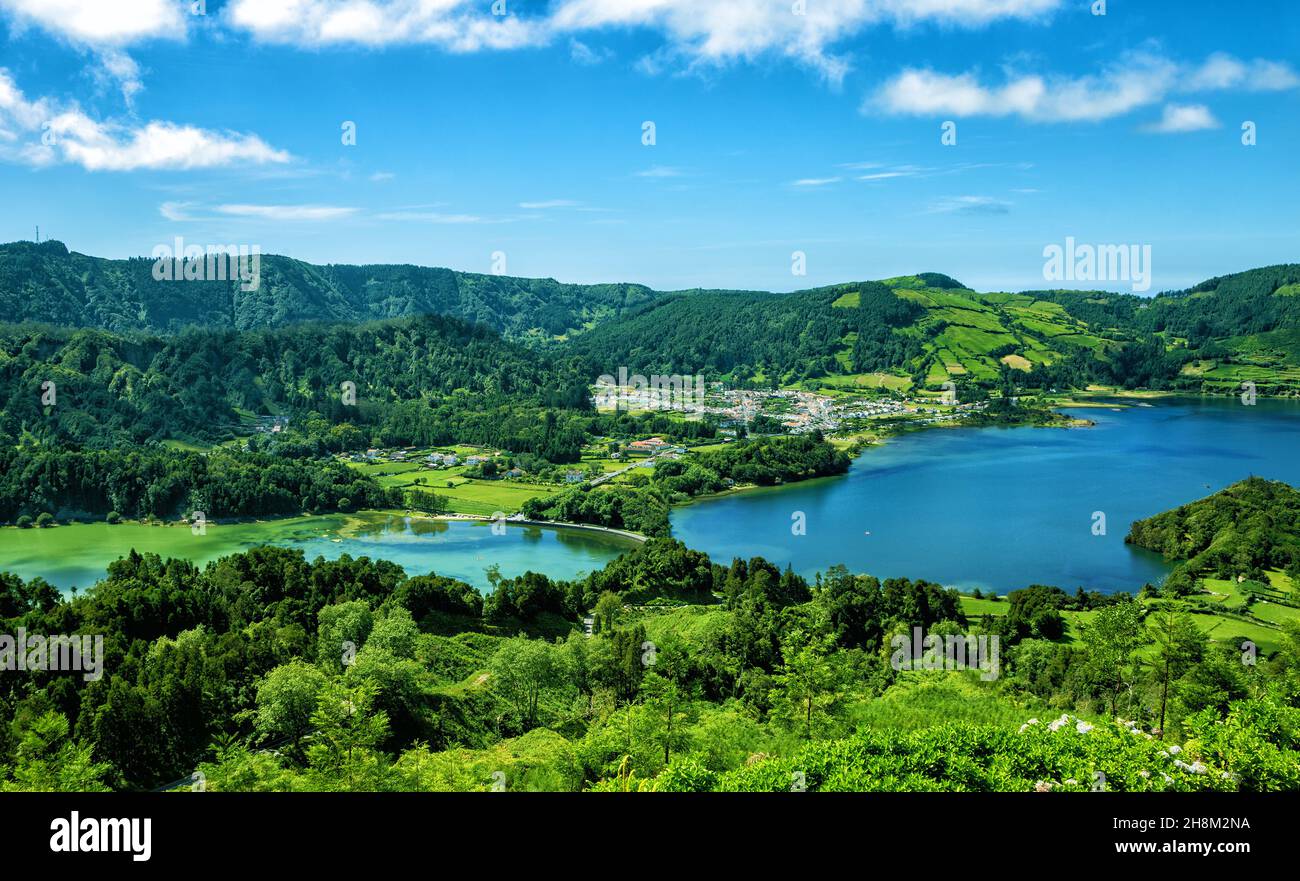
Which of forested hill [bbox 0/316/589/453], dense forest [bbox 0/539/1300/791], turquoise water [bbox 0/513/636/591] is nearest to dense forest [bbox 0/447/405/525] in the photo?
turquoise water [bbox 0/513/636/591]

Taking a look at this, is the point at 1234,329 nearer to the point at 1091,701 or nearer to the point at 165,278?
the point at 1091,701

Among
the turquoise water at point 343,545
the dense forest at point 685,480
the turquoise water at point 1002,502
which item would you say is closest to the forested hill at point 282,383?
the dense forest at point 685,480

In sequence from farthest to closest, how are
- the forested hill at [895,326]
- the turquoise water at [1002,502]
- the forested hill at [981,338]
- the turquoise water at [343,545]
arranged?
the forested hill at [895,326] → the forested hill at [981,338] → the turquoise water at [343,545] → the turquoise water at [1002,502]

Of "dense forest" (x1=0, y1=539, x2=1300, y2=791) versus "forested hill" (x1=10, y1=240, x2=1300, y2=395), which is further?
"forested hill" (x1=10, y1=240, x2=1300, y2=395)

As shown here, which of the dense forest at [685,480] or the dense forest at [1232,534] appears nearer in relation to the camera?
the dense forest at [1232,534]

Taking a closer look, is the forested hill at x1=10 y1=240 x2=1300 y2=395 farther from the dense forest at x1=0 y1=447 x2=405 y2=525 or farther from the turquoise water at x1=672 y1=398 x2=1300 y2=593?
the dense forest at x1=0 y1=447 x2=405 y2=525

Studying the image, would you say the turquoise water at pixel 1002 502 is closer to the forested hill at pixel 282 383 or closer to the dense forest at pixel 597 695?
the dense forest at pixel 597 695

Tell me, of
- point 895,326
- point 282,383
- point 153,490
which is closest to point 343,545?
point 153,490
